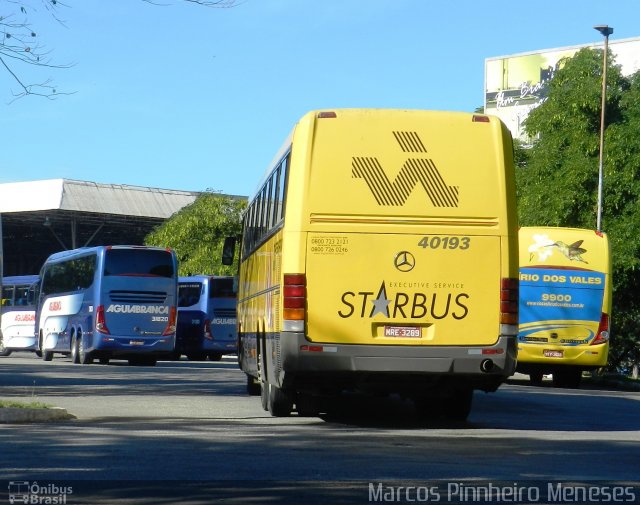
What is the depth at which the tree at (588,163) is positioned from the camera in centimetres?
4159

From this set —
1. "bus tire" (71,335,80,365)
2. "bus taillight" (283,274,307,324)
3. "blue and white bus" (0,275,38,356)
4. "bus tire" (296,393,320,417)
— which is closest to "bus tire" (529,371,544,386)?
"bus tire" (71,335,80,365)

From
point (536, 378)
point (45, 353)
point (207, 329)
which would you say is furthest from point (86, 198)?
point (536, 378)

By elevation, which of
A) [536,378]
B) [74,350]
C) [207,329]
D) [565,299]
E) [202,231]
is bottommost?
[536,378]

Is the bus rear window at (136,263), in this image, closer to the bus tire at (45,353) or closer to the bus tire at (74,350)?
the bus tire at (74,350)

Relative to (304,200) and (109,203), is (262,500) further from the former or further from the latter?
(109,203)

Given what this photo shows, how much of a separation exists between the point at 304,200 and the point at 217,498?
6545 mm

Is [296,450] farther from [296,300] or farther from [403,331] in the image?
[403,331]

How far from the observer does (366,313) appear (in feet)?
48.7

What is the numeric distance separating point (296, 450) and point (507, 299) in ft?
12.5

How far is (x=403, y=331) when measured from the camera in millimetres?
14852

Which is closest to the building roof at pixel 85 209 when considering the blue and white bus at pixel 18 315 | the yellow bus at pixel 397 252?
the blue and white bus at pixel 18 315

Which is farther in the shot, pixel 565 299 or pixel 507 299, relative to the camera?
pixel 565 299

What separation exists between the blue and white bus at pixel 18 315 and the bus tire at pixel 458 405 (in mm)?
33561

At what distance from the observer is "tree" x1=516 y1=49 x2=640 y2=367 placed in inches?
1638
